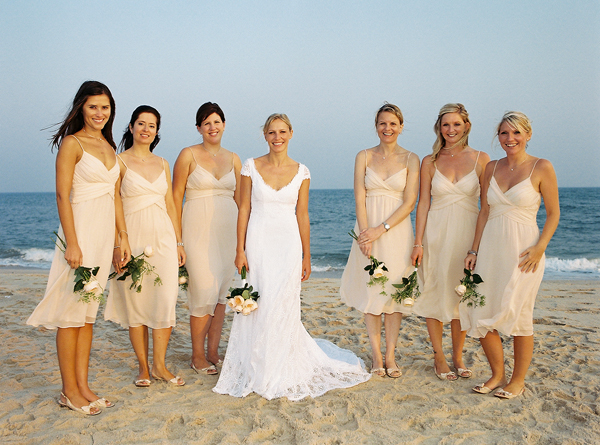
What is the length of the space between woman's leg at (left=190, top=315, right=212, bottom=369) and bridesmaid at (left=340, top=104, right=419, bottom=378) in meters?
1.72

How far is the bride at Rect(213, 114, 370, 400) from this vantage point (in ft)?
15.3

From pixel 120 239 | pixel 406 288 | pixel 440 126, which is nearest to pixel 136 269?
pixel 120 239

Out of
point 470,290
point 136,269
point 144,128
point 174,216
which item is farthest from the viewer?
point 174,216

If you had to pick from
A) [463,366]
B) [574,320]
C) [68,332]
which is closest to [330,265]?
[574,320]

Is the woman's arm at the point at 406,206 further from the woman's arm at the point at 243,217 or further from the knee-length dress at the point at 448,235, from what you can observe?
the woman's arm at the point at 243,217

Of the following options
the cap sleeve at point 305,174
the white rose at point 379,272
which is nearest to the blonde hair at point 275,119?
the cap sleeve at point 305,174

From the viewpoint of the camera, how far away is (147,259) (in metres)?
4.71

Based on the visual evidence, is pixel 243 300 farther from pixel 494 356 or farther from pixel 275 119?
pixel 494 356

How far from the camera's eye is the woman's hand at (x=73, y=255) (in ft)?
13.0

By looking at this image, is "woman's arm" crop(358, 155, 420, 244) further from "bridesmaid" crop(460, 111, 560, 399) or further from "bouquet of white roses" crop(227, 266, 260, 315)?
"bouquet of white roses" crop(227, 266, 260, 315)

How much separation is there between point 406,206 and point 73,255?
316cm

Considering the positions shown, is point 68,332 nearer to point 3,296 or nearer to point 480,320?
point 480,320

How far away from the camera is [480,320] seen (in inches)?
178

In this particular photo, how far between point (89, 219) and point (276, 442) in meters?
2.36
